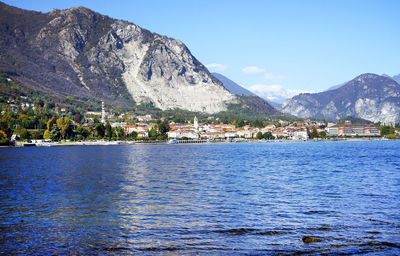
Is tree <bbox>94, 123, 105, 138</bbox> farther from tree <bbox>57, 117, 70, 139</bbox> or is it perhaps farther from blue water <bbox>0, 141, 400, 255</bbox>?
blue water <bbox>0, 141, 400, 255</bbox>

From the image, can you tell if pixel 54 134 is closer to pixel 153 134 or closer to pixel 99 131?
pixel 99 131

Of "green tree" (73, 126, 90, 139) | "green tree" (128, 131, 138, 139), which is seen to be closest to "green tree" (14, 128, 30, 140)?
"green tree" (73, 126, 90, 139)

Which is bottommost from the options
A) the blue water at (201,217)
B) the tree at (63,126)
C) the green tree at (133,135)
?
the blue water at (201,217)

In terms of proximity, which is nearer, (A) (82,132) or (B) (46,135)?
(B) (46,135)

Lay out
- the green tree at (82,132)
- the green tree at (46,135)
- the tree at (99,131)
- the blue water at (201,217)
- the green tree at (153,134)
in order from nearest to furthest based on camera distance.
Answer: the blue water at (201,217) < the green tree at (46,135) < the green tree at (82,132) < the tree at (99,131) < the green tree at (153,134)

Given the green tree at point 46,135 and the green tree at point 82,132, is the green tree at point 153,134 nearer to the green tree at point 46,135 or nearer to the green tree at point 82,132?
the green tree at point 82,132

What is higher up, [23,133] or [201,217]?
[23,133]

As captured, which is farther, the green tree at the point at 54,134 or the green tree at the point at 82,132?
the green tree at the point at 82,132

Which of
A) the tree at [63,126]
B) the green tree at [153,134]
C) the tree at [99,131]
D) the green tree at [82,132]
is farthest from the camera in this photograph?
the green tree at [153,134]

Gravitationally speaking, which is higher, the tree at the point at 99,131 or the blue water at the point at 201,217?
the tree at the point at 99,131

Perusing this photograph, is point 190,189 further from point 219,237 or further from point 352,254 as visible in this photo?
point 352,254

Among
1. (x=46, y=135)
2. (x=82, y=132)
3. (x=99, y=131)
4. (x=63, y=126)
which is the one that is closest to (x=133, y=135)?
(x=99, y=131)

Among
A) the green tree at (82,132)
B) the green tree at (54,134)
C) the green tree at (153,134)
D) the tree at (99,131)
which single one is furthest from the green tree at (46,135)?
the green tree at (153,134)

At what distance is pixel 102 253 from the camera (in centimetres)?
1756
